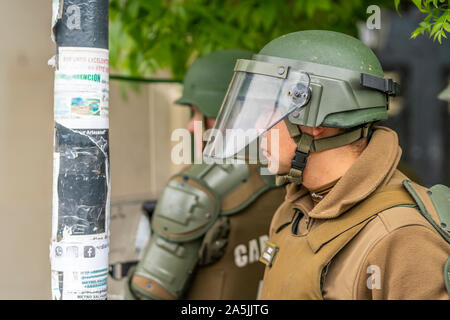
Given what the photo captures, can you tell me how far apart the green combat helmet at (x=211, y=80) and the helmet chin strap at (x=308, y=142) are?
1.28 m

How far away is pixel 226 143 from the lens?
2.19 m

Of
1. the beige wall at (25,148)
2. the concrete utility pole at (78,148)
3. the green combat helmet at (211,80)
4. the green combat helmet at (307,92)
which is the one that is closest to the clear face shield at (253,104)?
the green combat helmet at (307,92)

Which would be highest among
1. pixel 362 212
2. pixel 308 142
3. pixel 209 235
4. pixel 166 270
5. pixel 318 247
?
pixel 308 142

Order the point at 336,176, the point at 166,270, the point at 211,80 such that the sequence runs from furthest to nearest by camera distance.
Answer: the point at 211,80, the point at 166,270, the point at 336,176

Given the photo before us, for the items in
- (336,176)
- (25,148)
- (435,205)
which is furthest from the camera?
(25,148)

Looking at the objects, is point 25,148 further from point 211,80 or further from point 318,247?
point 318,247

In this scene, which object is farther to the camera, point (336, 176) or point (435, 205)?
point (336, 176)

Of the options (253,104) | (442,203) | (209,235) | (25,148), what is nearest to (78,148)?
(253,104)

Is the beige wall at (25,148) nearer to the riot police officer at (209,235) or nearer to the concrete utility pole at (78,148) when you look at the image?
the riot police officer at (209,235)

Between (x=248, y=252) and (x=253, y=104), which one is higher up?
(x=253, y=104)

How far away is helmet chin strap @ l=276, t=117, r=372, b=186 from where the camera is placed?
2.16 m

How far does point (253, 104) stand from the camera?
215 cm

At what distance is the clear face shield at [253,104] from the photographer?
6.86ft

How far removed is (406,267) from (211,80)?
199 cm
